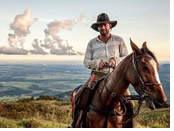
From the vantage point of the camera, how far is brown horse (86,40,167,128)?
2.93 meters

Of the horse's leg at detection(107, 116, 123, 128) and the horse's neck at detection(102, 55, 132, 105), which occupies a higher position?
the horse's neck at detection(102, 55, 132, 105)

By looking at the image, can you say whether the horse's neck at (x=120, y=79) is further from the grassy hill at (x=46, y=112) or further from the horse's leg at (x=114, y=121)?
the grassy hill at (x=46, y=112)

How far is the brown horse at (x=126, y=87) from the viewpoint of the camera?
293cm

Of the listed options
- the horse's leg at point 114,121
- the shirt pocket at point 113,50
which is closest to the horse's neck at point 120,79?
the horse's leg at point 114,121

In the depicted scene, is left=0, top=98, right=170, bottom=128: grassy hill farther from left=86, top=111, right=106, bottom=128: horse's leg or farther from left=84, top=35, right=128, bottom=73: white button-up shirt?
left=86, top=111, right=106, bottom=128: horse's leg

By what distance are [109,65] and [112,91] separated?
0.64 m

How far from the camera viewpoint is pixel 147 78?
296cm

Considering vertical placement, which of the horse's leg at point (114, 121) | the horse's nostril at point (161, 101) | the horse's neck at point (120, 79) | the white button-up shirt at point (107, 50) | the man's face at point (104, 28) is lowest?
the horse's leg at point (114, 121)

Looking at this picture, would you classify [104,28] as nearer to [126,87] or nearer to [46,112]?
[126,87]

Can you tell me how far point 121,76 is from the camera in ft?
10.9

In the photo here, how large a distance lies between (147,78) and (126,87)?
1.55 ft

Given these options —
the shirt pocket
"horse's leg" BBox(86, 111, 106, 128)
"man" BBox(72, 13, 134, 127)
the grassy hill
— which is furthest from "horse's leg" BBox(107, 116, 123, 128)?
the grassy hill
